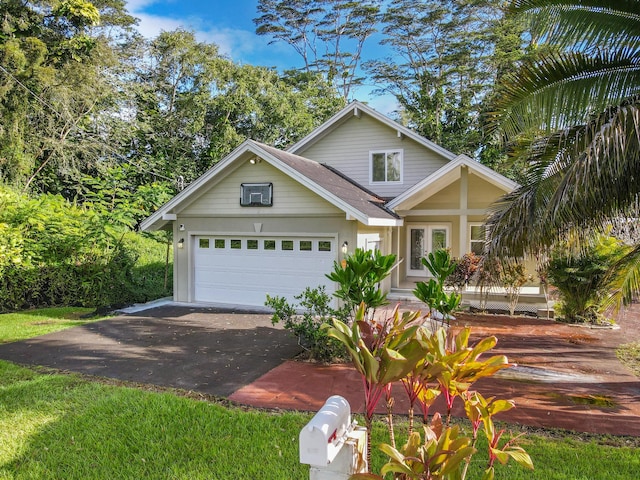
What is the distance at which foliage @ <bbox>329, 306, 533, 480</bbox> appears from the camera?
6.20ft

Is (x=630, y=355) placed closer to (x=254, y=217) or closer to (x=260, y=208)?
(x=260, y=208)

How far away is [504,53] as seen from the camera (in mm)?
28875

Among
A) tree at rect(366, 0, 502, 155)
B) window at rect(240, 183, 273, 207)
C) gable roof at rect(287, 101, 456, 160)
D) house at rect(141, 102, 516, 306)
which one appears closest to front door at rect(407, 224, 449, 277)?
house at rect(141, 102, 516, 306)

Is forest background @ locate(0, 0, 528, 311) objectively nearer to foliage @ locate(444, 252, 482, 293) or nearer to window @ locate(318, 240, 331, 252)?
foliage @ locate(444, 252, 482, 293)

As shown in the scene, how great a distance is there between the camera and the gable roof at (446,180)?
1238cm

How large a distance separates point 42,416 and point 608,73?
851 centimetres

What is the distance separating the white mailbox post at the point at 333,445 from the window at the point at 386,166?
14586 mm

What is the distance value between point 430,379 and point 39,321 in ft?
37.9

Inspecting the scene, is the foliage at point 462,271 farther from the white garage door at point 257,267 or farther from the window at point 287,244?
the window at point 287,244

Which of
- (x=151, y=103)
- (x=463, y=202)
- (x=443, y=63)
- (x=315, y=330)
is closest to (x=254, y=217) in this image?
(x=315, y=330)

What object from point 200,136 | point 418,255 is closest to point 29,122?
point 200,136

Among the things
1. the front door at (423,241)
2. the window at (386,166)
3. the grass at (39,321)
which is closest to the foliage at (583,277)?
the front door at (423,241)

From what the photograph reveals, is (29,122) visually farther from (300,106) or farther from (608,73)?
(608,73)

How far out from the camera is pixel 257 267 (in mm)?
12828
